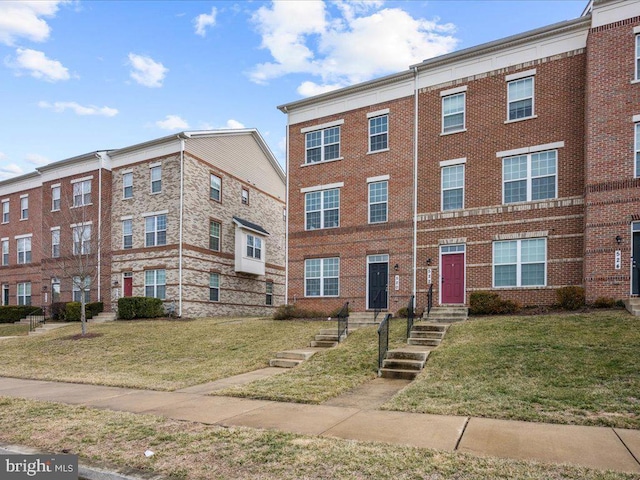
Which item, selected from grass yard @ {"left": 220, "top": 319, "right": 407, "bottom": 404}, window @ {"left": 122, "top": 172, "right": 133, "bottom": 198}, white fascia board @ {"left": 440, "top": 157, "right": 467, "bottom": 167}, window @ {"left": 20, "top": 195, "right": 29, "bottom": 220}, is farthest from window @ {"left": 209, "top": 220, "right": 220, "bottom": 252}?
window @ {"left": 20, "top": 195, "right": 29, "bottom": 220}

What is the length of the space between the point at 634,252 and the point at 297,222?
13.8 meters

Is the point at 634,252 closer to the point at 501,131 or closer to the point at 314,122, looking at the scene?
the point at 501,131

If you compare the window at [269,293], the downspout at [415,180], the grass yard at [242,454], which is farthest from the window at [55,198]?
the grass yard at [242,454]

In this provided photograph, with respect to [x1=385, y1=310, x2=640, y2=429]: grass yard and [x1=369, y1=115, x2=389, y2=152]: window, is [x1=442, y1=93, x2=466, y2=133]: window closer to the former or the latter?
[x1=369, y1=115, x2=389, y2=152]: window

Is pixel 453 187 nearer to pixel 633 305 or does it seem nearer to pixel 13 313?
pixel 633 305

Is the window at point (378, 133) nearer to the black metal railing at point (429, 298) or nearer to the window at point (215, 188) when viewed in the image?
the black metal railing at point (429, 298)

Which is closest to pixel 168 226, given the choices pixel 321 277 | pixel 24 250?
pixel 321 277

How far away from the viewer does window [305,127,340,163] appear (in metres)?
22.7

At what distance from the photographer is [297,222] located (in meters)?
23.4

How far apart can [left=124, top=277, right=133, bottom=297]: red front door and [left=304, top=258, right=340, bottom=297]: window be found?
12.0 meters

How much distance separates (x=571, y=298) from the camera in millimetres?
15969

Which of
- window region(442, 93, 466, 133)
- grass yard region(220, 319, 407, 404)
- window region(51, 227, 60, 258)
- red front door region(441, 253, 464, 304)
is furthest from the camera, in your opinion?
window region(51, 227, 60, 258)

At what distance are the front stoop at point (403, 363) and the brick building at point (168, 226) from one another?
17.1m

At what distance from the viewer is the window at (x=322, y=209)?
22.4 metres
